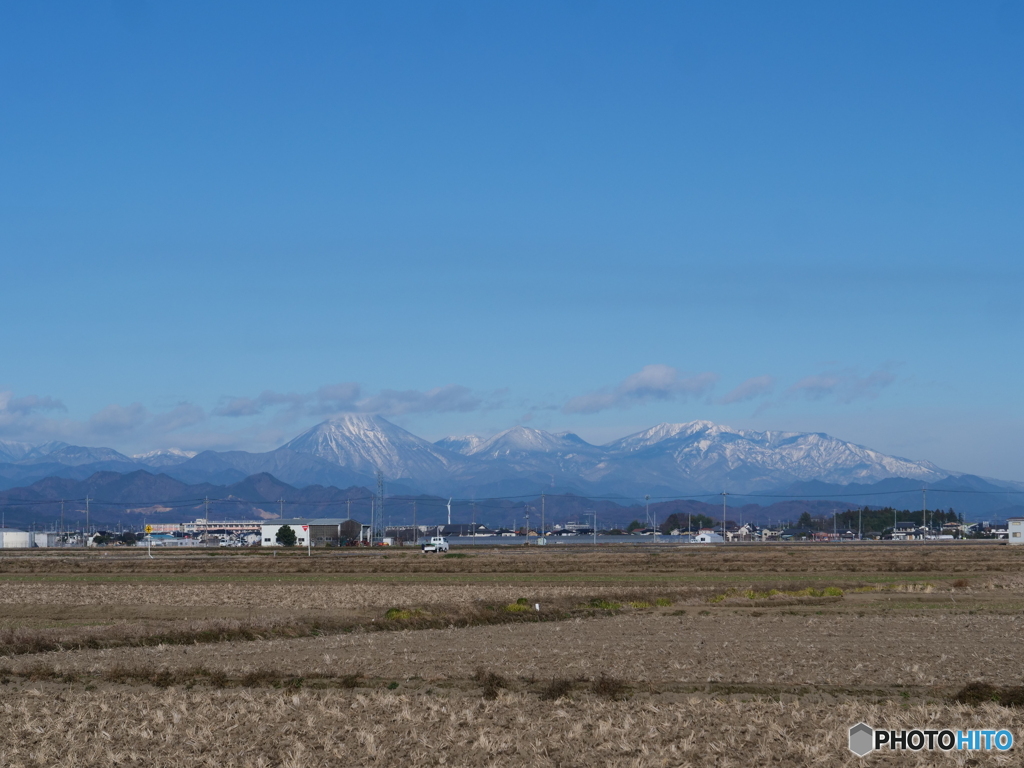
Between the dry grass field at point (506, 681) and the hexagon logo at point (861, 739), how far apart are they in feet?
0.63

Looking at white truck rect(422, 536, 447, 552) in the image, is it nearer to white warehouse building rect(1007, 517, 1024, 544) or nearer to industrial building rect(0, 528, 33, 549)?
industrial building rect(0, 528, 33, 549)

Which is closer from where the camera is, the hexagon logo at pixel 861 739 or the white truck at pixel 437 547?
the hexagon logo at pixel 861 739

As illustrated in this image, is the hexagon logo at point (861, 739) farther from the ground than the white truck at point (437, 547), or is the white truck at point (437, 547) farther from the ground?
the hexagon logo at point (861, 739)

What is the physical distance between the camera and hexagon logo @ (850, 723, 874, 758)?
1344cm

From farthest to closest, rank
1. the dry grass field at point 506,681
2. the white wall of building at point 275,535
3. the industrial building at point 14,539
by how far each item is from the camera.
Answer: the industrial building at point 14,539, the white wall of building at point 275,535, the dry grass field at point 506,681

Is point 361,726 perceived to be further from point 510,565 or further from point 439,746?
point 510,565

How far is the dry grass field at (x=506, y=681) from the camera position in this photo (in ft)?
46.3

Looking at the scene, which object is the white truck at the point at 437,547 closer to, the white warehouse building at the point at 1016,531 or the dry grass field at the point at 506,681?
the dry grass field at the point at 506,681

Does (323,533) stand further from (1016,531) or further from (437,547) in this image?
(1016,531)

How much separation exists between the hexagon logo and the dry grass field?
19 cm

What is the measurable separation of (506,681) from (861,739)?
6.86 m

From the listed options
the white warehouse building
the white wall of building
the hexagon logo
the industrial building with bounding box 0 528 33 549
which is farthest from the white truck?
the hexagon logo

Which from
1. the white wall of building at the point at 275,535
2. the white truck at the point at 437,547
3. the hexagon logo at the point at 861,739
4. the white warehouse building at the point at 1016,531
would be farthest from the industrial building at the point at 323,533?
the hexagon logo at the point at 861,739

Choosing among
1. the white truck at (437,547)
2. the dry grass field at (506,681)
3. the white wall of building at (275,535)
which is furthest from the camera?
the white wall of building at (275,535)
